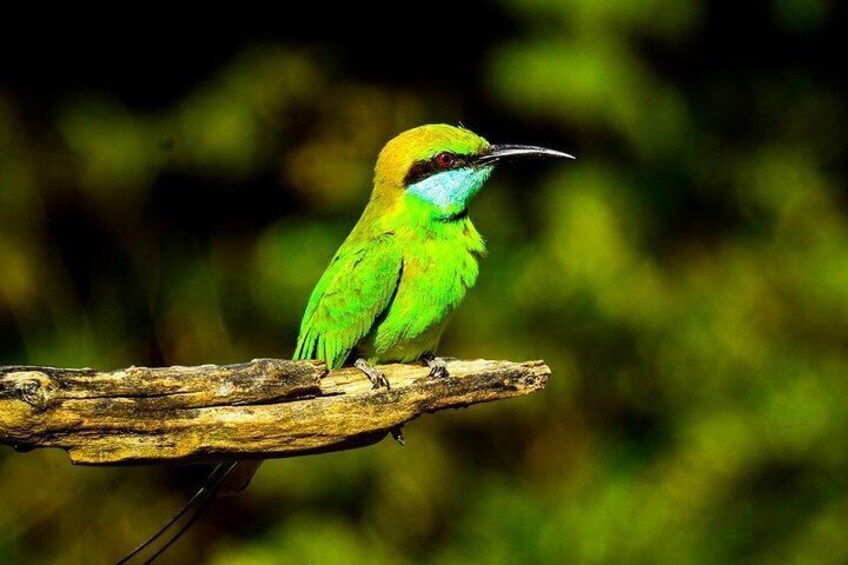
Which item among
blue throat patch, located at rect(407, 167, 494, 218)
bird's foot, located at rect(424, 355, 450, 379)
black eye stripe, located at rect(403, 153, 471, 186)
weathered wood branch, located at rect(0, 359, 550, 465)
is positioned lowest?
bird's foot, located at rect(424, 355, 450, 379)

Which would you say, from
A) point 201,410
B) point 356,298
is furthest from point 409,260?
point 201,410

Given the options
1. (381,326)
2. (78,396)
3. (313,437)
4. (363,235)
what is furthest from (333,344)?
(78,396)

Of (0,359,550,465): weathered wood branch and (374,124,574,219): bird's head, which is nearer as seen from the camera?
(0,359,550,465): weathered wood branch

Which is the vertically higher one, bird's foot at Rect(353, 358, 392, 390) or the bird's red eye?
the bird's red eye

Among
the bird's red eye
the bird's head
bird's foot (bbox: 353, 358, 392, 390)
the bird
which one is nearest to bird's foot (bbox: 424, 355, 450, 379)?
the bird

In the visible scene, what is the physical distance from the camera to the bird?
2838 millimetres

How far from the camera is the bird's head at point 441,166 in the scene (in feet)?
9.55

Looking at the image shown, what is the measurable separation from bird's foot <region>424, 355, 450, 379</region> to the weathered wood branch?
0.23 ft

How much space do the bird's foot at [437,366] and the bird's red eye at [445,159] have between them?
458 mm

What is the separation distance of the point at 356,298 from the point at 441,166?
378 mm

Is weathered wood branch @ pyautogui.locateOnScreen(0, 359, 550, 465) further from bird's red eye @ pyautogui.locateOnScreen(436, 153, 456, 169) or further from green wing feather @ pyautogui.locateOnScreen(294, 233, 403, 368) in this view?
bird's red eye @ pyautogui.locateOnScreen(436, 153, 456, 169)

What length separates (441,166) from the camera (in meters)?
2.92

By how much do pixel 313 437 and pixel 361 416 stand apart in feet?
0.37

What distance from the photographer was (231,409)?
7.51 feet
